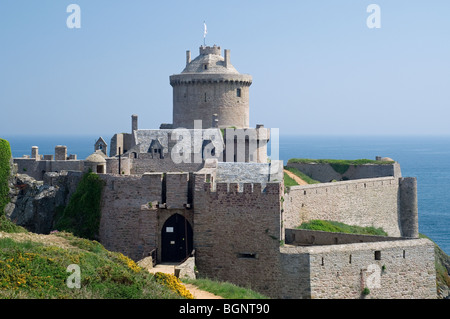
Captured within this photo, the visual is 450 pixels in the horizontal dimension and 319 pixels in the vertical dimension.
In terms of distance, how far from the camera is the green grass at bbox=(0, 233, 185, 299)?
63.5 feet

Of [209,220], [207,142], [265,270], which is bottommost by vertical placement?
[265,270]

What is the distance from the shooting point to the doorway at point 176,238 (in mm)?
30281

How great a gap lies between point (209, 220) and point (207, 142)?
13960 mm

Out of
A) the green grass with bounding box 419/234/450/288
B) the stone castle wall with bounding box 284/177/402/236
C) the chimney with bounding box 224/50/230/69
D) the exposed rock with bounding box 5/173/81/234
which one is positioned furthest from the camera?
the chimney with bounding box 224/50/230/69

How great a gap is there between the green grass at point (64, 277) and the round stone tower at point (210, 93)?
86.0ft

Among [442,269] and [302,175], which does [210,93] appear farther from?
[442,269]

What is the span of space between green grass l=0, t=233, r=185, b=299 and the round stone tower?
26.2 metres

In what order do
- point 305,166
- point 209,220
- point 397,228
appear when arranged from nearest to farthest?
point 209,220 → point 397,228 → point 305,166

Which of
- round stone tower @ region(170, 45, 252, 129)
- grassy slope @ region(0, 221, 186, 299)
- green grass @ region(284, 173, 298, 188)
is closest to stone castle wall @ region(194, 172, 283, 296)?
grassy slope @ region(0, 221, 186, 299)

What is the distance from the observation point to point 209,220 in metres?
29.0

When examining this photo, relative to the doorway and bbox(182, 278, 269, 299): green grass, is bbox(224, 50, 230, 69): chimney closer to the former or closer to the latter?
the doorway
